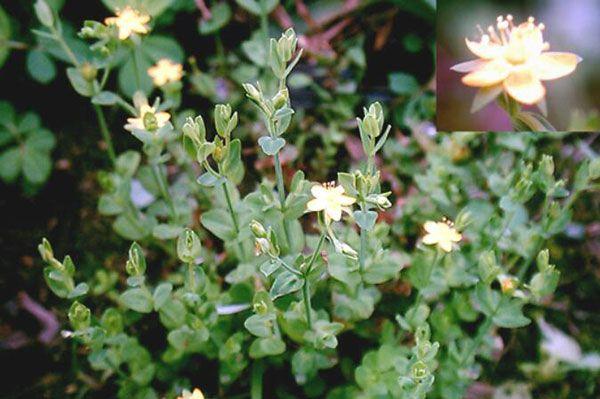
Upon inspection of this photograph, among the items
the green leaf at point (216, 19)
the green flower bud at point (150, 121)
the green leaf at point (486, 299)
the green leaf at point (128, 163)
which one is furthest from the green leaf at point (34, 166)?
the green leaf at point (486, 299)

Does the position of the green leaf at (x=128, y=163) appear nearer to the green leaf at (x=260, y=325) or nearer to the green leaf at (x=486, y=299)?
the green leaf at (x=260, y=325)

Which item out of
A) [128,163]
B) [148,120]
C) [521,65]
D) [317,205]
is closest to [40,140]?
[128,163]

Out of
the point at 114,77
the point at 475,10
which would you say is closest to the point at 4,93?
the point at 114,77

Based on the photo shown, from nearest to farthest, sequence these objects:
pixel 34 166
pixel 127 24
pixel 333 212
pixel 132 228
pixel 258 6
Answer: pixel 333 212 → pixel 127 24 → pixel 132 228 → pixel 258 6 → pixel 34 166

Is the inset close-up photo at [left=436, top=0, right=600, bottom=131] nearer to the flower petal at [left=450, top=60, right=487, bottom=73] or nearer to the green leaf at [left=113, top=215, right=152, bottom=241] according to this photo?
the flower petal at [left=450, top=60, right=487, bottom=73]

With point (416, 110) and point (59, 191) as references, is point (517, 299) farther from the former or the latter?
point (59, 191)

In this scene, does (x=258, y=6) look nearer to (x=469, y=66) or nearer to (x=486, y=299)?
(x=469, y=66)
